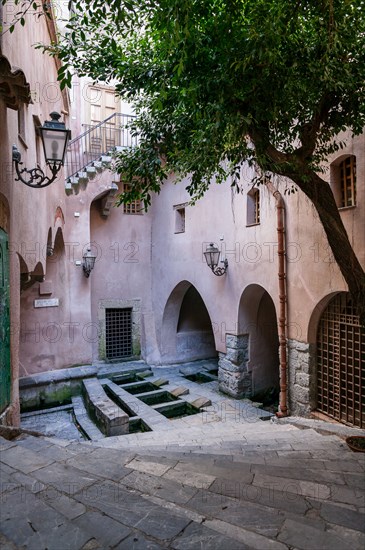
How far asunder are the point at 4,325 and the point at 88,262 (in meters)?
6.60

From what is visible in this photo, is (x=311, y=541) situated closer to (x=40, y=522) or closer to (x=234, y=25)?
(x=40, y=522)

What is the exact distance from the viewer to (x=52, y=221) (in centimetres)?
856

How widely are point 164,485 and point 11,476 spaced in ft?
3.60

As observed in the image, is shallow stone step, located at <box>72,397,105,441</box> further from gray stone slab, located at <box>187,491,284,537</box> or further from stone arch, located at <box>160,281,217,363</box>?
gray stone slab, located at <box>187,491,284,537</box>

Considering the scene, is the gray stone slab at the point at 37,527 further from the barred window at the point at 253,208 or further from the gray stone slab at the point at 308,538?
the barred window at the point at 253,208

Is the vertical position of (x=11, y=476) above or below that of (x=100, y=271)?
below

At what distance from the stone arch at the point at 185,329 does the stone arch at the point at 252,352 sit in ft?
9.70

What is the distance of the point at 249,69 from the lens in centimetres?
400

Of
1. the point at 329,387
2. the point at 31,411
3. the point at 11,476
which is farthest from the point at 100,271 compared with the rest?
the point at 11,476

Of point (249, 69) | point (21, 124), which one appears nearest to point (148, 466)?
point (249, 69)

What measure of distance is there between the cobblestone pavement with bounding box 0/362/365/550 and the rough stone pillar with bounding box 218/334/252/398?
5.10m

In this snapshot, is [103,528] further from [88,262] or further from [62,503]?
[88,262]

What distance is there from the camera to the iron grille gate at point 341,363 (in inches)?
249

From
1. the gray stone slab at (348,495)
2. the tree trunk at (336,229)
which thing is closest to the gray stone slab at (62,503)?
the gray stone slab at (348,495)
